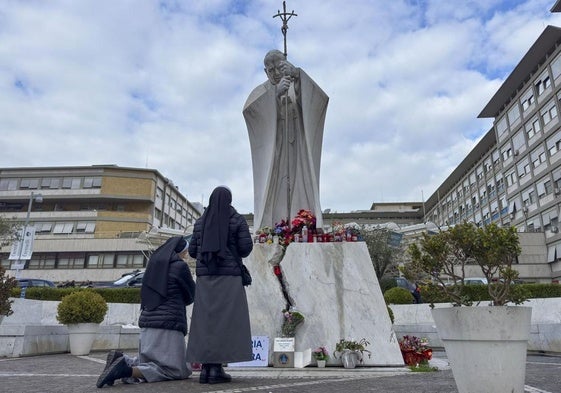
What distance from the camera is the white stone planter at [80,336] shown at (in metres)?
10.6

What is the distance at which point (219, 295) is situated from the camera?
5.46 metres

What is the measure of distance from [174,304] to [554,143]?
1749 inches

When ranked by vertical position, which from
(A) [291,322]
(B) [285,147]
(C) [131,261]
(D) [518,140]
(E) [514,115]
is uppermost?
(E) [514,115]

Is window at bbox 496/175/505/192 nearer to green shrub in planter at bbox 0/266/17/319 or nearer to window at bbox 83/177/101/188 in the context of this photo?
window at bbox 83/177/101/188

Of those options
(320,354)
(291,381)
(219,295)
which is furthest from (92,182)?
(291,381)

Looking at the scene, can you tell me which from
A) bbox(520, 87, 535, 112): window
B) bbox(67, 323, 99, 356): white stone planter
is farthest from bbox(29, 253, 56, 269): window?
bbox(520, 87, 535, 112): window

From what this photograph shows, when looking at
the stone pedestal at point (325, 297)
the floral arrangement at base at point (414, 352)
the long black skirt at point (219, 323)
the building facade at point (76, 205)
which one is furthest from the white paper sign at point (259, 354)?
the building facade at point (76, 205)

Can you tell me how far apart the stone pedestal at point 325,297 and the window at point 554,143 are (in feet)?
132

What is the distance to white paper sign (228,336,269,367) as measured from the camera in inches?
279

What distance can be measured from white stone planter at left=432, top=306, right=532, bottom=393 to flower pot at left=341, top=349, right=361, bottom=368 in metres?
3.24

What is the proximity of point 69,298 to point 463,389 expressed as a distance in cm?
950

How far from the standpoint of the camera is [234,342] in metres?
5.28

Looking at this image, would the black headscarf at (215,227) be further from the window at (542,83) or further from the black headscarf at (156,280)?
the window at (542,83)

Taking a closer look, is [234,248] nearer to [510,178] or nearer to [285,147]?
[285,147]
